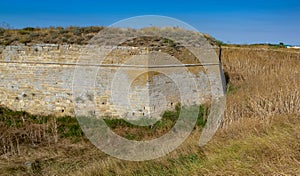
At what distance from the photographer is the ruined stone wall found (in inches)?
350

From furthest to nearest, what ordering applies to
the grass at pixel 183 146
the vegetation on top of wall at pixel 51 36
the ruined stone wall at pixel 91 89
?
1. the vegetation on top of wall at pixel 51 36
2. the ruined stone wall at pixel 91 89
3. the grass at pixel 183 146

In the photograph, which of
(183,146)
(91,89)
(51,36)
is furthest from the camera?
(51,36)

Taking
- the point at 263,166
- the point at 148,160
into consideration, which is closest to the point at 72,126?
the point at 148,160

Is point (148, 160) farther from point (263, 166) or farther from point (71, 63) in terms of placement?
point (71, 63)

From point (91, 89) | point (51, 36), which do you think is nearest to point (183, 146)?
point (91, 89)

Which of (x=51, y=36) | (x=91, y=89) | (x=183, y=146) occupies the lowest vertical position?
(x=183, y=146)

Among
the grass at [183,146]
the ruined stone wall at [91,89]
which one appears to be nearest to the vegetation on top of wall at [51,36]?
the ruined stone wall at [91,89]

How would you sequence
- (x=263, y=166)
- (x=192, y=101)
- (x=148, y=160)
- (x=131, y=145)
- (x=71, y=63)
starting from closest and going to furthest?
1. (x=263, y=166)
2. (x=148, y=160)
3. (x=131, y=145)
4. (x=71, y=63)
5. (x=192, y=101)

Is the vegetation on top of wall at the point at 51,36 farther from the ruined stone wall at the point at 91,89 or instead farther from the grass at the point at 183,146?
the grass at the point at 183,146

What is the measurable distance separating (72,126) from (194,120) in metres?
3.49

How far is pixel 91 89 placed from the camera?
9242mm

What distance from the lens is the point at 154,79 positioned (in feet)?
29.3

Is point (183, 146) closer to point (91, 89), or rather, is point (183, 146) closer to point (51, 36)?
point (91, 89)

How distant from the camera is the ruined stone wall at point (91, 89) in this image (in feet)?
29.2
